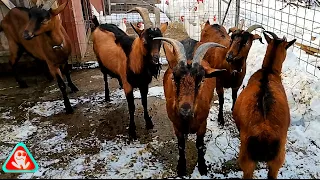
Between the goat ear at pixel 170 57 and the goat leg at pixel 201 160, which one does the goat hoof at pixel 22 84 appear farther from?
the goat leg at pixel 201 160

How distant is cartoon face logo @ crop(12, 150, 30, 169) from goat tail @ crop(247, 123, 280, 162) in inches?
111

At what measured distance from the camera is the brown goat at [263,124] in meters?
2.97

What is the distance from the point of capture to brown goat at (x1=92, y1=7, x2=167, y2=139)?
166 inches

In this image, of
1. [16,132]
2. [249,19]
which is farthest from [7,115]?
[249,19]

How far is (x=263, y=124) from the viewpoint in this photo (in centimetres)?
304

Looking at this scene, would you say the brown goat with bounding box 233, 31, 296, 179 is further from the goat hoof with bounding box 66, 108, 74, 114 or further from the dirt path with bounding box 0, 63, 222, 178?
the goat hoof with bounding box 66, 108, 74, 114

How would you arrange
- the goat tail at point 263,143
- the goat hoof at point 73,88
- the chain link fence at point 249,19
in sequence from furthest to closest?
1. the chain link fence at point 249,19
2. the goat hoof at point 73,88
3. the goat tail at point 263,143

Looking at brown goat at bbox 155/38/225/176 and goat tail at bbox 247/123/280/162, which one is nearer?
goat tail at bbox 247/123/280/162

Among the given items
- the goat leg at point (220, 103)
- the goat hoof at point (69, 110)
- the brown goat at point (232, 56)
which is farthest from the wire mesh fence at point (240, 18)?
the goat hoof at point (69, 110)

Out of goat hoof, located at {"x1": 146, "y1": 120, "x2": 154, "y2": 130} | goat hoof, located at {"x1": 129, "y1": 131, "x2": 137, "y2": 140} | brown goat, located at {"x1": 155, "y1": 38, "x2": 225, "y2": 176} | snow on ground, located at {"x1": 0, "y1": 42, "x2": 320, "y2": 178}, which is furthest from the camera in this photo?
goat hoof, located at {"x1": 146, "y1": 120, "x2": 154, "y2": 130}

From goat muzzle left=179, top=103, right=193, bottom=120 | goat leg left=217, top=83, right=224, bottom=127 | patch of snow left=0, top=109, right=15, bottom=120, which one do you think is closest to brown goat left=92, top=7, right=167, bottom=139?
goat leg left=217, top=83, right=224, bottom=127

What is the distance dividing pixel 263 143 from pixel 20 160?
10.3ft

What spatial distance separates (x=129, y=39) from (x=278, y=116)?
105 inches

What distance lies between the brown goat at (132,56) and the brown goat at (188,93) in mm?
394
